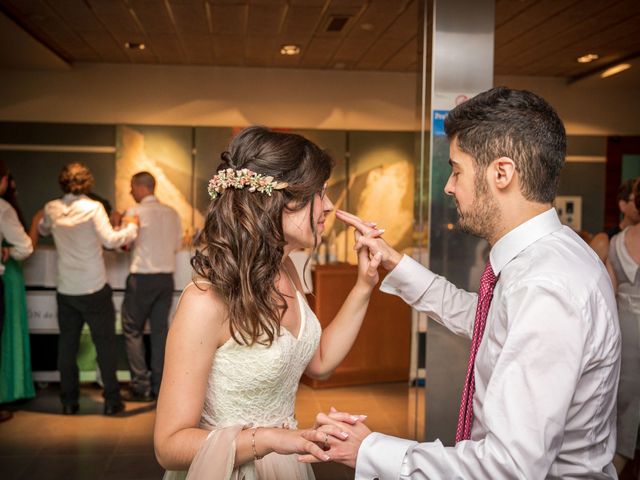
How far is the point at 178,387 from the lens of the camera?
1.56m

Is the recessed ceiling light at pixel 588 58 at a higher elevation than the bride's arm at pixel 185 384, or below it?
higher

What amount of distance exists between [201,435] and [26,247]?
3.55 meters

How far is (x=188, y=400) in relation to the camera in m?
1.56

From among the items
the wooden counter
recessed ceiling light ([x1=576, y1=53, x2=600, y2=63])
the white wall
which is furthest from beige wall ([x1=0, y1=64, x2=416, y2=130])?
the wooden counter

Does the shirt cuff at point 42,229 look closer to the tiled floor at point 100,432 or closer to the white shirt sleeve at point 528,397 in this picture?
the tiled floor at point 100,432

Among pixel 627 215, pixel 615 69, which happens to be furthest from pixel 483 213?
pixel 615 69

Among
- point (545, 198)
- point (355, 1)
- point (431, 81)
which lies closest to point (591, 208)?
point (355, 1)

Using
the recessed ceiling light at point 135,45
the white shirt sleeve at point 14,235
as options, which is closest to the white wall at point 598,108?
the recessed ceiling light at point 135,45

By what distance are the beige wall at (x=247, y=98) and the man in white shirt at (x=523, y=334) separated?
6.08 metres

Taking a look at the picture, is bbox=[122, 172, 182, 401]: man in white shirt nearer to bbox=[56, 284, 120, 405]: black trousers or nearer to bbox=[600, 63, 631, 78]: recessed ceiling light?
bbox=[56, 284, 120, 405]: black trousers

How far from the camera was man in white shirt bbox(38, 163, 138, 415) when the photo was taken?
473cm

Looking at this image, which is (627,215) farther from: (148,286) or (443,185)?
(148,286)

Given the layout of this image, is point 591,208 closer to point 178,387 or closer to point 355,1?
point 355,1

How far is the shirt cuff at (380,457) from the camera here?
1.37 metres
